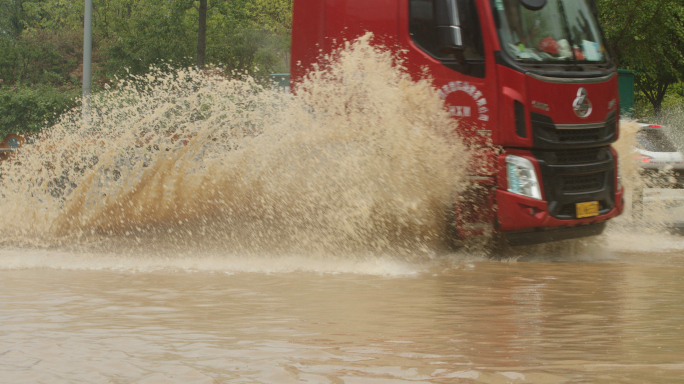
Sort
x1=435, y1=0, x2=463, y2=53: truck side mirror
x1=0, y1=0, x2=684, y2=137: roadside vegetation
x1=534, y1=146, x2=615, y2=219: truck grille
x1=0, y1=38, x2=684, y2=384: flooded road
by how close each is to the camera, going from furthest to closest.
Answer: x1=0, y1=0, x2=684, y2=137: roadside vegetation → x1=534, y1=146, x2=615, y2=219: truck grille → x1=435, y1=0, x2=463, y2=53: truck side mirror → x1=0, y1=38, x2=684, y2=384: flooded road

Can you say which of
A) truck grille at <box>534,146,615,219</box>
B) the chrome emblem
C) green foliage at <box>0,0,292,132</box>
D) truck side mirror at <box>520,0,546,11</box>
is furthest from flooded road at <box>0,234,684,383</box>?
green foliage at <box>0,0,292,132</box>

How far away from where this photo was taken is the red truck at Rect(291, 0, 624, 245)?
7.31 meters

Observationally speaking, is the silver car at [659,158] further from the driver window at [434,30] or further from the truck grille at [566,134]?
the driver window at [434,30]

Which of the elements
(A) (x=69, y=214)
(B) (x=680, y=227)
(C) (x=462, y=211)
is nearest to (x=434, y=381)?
(C) (x=462, y=211)

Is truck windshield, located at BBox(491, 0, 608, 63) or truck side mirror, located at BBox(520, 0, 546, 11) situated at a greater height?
truck side mirror, located at BBox(520, 0, 546, 11)

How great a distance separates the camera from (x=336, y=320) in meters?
5.09

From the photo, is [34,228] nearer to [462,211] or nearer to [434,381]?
[462,211]

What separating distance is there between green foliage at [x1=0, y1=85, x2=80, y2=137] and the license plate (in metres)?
23.1

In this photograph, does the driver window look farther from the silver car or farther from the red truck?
the silver car

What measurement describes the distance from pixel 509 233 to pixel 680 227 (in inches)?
157

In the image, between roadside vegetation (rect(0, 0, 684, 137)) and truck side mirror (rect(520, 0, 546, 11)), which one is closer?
truck side mirror (rect(520, 0, 546, 11))

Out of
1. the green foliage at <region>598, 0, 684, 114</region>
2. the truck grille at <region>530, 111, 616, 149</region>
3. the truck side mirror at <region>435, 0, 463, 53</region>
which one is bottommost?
the truck grille at <region>530, 111, 616, 149</region>

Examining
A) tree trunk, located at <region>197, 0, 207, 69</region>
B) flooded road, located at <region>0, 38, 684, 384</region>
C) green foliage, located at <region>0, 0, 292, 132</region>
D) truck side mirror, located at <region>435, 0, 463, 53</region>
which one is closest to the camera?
flooded road, located at <region>0, 38, 684, 384</region>

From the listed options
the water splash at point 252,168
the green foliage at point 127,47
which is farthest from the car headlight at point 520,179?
the green foliage at point 127,47
